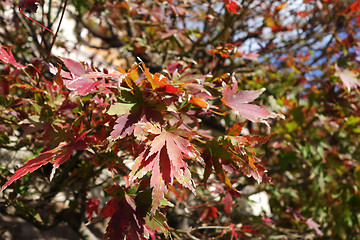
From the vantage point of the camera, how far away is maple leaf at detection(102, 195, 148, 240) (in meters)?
0.79

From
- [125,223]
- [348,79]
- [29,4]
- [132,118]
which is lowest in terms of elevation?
[348,79]

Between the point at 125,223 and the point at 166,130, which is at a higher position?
the point at 166,130

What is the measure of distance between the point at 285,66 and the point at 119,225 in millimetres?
2537

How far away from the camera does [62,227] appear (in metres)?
1.74

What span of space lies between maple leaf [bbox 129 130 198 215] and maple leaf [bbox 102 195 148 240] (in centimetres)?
14

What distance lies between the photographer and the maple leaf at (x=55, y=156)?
741mm

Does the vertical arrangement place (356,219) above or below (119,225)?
below

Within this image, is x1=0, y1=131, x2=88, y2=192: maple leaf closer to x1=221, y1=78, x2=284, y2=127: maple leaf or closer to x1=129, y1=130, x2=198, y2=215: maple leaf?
x1=129, y1=130, x2=198, y2=215: maple leaf

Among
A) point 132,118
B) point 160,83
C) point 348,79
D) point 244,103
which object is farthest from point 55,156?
point 348,79

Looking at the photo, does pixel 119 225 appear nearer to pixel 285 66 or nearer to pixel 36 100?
pixel 36 100

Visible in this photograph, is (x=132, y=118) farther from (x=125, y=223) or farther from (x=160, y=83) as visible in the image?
(x=125, y=223)

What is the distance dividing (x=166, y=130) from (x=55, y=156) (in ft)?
1.14

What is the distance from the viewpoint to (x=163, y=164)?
2.36 feet

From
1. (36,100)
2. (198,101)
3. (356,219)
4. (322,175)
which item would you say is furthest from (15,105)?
(356,219)
